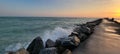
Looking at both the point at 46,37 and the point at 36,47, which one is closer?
the point at 36,47

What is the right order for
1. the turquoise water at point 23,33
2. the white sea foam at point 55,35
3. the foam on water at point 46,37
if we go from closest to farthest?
the foam on water at point 46,37 < the turquoise water at point 23,33 < the white sea foam at point 55,35

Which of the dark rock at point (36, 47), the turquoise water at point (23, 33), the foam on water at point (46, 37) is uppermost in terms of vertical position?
the dark rock at point (36, 47)

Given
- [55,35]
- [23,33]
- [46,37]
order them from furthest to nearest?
[23,33] < [55,35] < [46,37]

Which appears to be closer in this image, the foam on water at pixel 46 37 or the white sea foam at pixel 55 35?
the foam on water at pixel 46 37

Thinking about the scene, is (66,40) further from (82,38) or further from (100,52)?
(82,38)

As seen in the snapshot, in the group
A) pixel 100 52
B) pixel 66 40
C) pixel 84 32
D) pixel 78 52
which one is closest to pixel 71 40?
pixel 66 40

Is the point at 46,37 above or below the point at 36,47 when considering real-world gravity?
below

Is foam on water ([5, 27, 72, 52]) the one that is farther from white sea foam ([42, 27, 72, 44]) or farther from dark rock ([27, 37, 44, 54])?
dark rock ([27, 37, 44, 54])

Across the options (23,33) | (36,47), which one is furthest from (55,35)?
(36,47)

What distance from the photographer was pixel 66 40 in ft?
23.8

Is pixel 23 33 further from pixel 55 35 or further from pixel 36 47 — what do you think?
pixel 36 47

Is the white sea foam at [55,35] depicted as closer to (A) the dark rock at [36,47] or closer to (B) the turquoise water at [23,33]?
(B) the turquoise water at [23,33]

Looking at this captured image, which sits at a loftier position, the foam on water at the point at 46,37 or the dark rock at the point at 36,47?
the dark rock at the point at 36,47

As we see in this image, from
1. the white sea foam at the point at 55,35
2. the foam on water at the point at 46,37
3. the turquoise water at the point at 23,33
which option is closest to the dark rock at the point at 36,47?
the turquoise water at the point at 23,33
